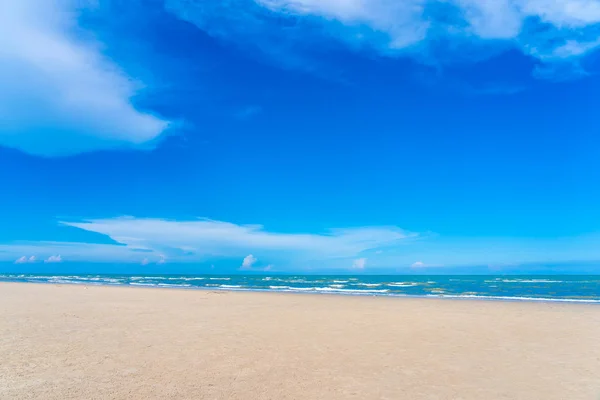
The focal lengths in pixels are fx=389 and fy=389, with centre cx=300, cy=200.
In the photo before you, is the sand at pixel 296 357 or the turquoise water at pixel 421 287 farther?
the turquoise water at pixel 421 287

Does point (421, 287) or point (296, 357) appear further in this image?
point (421, 287)

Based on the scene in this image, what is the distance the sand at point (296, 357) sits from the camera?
6.93m

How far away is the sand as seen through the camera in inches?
273

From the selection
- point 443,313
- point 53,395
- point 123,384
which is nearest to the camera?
point 53,395

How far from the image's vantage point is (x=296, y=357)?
30.3 ft

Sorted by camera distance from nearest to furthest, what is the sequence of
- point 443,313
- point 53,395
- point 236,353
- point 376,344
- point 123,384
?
point 53,395 → point 123,384 → point 236,353 → point 376,344 → point 443,313

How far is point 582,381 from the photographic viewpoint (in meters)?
7.61

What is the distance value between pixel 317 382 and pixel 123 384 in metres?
3.57

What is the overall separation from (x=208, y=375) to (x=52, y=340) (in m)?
A: 5.89

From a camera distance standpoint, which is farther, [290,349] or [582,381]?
[290,349]

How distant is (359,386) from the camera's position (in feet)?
23.6

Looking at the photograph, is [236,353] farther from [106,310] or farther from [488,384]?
[106,310]

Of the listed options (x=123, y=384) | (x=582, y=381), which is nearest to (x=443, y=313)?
(x=582, y=381)

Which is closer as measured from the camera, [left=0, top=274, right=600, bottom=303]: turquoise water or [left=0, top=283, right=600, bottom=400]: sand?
[left=0, top=283, right=600, bottom=400]: sand
